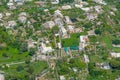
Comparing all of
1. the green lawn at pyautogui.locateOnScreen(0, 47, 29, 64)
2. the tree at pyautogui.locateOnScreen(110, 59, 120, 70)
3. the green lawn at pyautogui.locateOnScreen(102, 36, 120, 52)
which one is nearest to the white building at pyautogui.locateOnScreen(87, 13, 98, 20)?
the green lawn at pyautogui.locateOnScreen(102, 36, 120, 52)

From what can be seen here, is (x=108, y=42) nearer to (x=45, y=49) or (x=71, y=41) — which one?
(x=71, y=41)

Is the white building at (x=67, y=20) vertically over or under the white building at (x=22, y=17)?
under

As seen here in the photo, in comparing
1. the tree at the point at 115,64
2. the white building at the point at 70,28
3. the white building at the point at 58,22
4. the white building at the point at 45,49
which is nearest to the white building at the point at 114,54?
the tree at the point at 115,64

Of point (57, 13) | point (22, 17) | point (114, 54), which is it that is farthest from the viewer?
point (57, 13)

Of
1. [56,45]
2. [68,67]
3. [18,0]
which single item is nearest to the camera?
[68,67]

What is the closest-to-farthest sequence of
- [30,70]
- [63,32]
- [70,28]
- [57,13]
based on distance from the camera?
1. [30,70]
2. [63,32]
3. [70,28]
4. [57,13]

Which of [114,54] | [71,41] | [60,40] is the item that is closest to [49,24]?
[60,40]

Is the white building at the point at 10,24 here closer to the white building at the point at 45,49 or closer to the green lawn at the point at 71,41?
the white building at the point at 45,49

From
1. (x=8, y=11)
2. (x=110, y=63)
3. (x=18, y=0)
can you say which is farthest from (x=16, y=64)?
(x=18, y=0)

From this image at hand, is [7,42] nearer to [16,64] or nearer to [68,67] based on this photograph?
[16,64]
